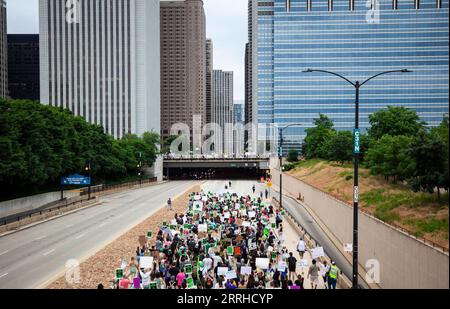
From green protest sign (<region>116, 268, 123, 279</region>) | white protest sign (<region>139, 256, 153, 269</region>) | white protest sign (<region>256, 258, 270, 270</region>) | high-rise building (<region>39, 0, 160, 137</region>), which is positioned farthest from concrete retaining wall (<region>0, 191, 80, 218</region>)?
high-rise building (<region>39, 0, 160, 137</region>)

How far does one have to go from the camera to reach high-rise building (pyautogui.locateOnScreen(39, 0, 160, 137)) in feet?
467

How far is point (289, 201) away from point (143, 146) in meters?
50.8

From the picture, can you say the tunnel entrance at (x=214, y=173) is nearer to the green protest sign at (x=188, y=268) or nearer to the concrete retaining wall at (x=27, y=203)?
the concrete retaining wall at (x=27, y=203)

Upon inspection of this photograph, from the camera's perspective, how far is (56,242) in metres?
27.1

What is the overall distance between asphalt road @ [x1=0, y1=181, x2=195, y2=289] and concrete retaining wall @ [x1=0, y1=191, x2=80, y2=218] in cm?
590

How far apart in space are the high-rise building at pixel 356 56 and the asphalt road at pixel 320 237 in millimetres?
84595

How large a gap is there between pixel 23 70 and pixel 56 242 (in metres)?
196

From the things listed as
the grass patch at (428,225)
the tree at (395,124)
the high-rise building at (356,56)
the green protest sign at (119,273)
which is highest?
the high-rise building at (356,56)

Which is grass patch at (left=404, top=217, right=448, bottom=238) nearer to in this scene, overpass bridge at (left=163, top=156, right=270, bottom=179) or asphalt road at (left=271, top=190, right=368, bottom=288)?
asphalt road at (left=271, top=190, right=368, bottom=288)

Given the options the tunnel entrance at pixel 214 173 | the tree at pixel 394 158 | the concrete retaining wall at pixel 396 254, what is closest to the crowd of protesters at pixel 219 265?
the concrete retaining wall at pixel 396 254

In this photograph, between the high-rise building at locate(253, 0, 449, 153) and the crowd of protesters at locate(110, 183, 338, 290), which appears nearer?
the crowd of protesters at locate(110, 183, 338, 290)

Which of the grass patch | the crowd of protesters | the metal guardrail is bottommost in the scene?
the metal guardrail

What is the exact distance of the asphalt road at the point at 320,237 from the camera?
2144cm

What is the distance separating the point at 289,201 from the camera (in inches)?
2083
